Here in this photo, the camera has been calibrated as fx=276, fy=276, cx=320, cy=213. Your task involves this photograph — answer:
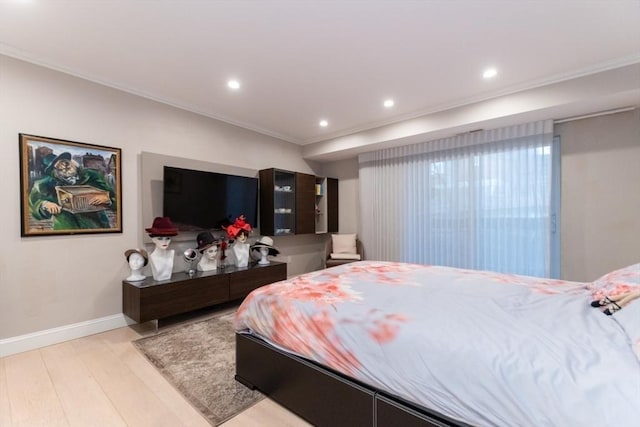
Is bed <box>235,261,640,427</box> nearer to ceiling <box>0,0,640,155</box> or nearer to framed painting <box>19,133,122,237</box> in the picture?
ceiling <box>0,0,640,155</box>

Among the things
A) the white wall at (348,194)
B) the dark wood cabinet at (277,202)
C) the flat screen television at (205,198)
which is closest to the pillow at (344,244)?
the white wall at (348,194)

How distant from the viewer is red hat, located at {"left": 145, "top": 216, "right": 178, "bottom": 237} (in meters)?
2.93

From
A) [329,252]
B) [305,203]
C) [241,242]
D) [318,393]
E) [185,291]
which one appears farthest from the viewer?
[329,252]

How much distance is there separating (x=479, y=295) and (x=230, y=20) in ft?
8.36

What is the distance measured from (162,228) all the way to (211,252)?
0.69m

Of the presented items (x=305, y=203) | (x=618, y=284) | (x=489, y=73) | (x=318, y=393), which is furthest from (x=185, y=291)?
(x=489, y=73)

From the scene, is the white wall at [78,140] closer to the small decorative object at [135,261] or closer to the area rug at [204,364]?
the small decorative object at [135,261]

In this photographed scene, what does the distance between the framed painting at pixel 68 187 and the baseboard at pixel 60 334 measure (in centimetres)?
91

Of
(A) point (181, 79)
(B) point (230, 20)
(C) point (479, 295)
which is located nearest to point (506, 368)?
(C) point (479, 295)

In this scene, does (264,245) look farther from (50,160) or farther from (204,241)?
(50,160)

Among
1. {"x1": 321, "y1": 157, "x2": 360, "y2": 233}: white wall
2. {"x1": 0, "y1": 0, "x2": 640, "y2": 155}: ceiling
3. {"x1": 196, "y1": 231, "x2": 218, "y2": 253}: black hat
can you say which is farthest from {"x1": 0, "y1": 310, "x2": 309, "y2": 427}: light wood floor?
{"x1": 321, "y1": 157, "x2": 360, "y2": 233}: white wall

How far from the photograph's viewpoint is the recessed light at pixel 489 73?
270 centimetres

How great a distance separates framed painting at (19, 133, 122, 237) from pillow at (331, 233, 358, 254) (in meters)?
3.13

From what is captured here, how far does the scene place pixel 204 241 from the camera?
3.40 metres
